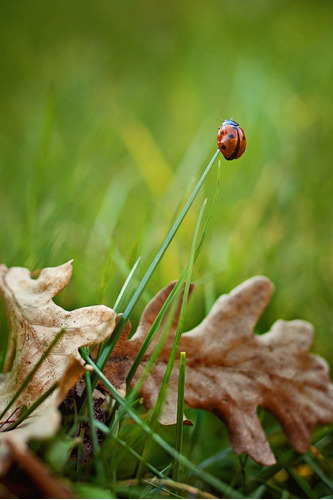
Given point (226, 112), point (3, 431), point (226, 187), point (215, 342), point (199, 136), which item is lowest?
point (3, 431)

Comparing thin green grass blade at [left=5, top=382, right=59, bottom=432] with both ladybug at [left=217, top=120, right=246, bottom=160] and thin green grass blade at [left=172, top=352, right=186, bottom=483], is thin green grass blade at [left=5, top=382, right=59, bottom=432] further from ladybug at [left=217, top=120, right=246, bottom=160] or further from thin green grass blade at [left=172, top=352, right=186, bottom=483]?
ladybug at [left=217, top=120, right=246, bottom=160]

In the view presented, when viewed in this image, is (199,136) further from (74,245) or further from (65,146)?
(74,245)

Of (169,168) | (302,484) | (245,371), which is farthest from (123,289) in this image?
(169,168)

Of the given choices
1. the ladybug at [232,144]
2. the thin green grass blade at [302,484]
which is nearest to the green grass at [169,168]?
the thin green grass blade at [302,484]

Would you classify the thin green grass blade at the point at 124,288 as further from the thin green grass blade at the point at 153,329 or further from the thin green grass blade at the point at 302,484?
the thin green grass blade at the point at 302,484

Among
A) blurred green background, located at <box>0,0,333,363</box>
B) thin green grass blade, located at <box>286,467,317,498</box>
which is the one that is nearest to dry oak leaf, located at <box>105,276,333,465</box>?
thin green grass blade, located at <box>286,467,317,498</box>

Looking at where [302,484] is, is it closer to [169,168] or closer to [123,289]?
[123,289]

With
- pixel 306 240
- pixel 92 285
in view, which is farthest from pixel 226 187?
pixel 92 285
